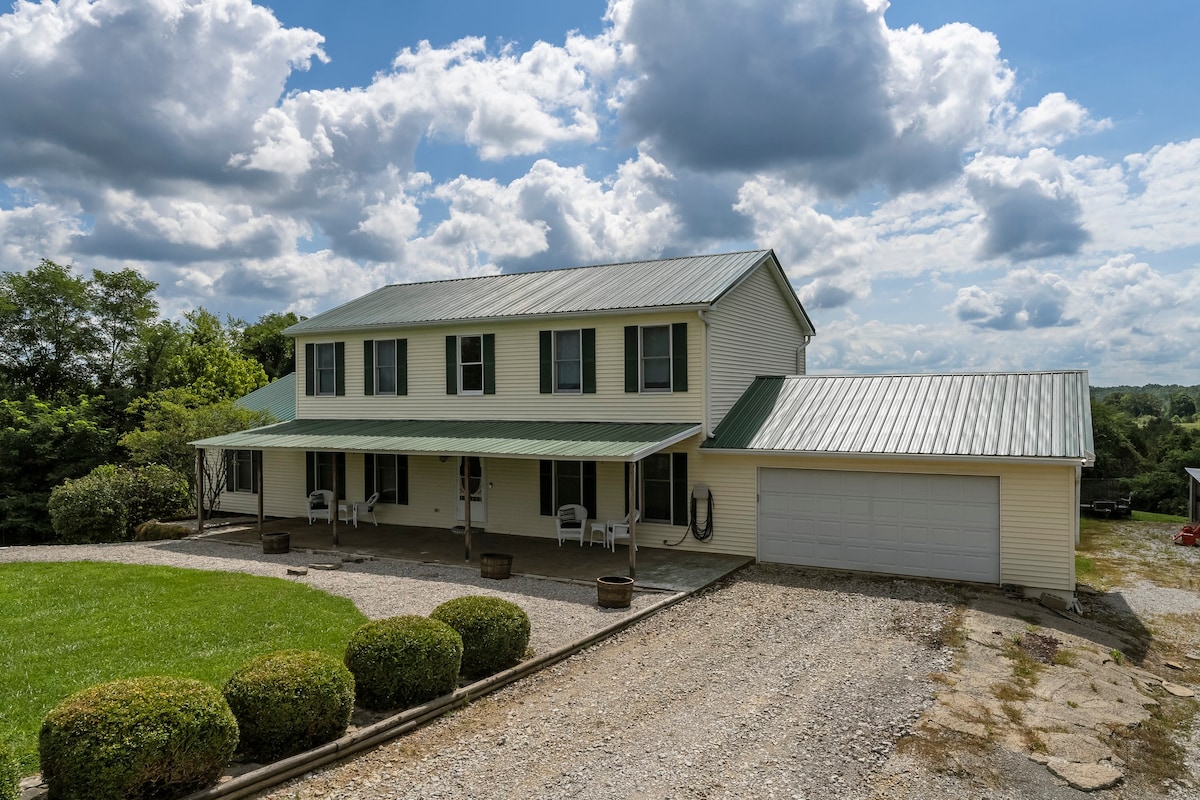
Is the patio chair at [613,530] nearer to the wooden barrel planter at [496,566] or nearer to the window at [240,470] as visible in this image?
the wooden barrel planter at [496,566]

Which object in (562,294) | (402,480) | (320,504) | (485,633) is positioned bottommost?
(320,504)

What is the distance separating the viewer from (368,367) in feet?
61.7

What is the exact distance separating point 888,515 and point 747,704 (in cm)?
702

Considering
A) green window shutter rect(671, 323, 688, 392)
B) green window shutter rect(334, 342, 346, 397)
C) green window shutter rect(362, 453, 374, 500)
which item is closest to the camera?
green window shutter rect(671, 323, 688, 392)

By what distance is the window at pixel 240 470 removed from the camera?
2144cm

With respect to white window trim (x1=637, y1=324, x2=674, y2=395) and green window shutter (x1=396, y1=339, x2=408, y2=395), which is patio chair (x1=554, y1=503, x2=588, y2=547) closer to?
white window trim (x1=637, y1=324, x2=674, y2=395)

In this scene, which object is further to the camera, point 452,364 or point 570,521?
point 452,364

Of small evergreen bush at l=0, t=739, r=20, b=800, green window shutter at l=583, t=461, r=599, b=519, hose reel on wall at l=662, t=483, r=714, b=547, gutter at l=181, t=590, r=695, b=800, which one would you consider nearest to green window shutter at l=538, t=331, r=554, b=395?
green window shutter at l=583, t=461, r=599, b=519

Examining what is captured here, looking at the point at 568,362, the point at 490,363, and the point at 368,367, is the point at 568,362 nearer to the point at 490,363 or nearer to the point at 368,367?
the point at 490,363

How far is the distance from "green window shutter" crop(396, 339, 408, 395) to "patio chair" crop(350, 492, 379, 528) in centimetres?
281

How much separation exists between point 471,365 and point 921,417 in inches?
393

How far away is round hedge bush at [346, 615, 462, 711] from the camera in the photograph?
7.02m

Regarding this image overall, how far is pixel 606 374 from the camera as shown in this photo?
15742 mm

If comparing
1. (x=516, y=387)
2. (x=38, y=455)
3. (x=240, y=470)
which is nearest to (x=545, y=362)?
(x=516, y=387)
